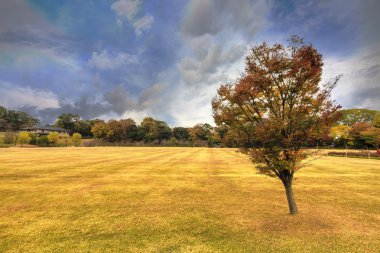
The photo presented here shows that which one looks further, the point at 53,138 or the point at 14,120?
the point at 14,120

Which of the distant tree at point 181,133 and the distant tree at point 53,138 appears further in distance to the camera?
the distant tree at point 181,133

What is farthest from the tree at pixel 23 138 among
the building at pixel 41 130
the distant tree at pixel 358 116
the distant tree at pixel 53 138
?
the distant tree at pixel 358 116

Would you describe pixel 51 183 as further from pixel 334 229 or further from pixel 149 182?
pixel 334 229

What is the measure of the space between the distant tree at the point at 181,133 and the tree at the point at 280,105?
135 metres

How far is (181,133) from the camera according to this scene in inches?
5807

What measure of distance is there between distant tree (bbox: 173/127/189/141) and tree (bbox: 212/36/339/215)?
134845mm

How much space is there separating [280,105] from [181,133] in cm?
13849

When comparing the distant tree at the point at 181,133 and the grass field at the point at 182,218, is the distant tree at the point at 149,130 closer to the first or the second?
the distant tree at the point at 181,133

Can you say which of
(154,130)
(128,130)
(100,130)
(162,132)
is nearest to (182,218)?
(154,130)

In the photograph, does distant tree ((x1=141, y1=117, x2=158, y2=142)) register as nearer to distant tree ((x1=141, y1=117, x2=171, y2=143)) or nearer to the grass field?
distant tree ((x1=141, y1=117, x2=171, y2=143))

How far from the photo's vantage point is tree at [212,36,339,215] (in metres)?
8.72

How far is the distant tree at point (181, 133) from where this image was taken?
14512cm

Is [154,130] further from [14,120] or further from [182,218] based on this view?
[182,218]

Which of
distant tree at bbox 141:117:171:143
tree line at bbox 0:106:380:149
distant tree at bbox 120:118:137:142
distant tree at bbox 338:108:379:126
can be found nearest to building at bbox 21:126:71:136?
tree line at bbox 0:106:380:149
